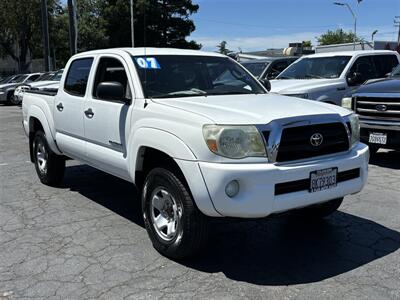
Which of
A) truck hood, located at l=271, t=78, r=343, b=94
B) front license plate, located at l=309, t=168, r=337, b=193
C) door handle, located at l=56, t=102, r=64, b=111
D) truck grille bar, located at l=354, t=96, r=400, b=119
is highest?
truck hood, located at l=271, t=78, r=343, b=94

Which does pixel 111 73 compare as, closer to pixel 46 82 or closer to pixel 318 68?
pixel 318 68

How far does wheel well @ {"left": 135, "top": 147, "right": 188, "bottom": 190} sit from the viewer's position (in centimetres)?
438

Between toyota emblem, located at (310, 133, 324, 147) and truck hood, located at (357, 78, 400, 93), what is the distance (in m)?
4.41

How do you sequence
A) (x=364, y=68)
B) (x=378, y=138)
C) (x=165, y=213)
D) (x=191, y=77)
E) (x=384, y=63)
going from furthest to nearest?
(x=384, y=63)
(x=364, y=68)
(x=378, y=138)
(x=191, y=77)
(x=165, y=213)

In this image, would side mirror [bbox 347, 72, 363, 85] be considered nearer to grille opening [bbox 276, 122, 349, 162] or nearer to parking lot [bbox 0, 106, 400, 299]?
parking lot [bbox 0, 106, 400, 299]

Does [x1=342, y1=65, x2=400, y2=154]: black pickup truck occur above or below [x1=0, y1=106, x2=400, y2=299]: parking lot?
above

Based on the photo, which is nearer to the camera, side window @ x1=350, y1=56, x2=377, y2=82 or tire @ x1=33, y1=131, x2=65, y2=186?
tire @ x1=33, y1=131, x2=65, y2=186


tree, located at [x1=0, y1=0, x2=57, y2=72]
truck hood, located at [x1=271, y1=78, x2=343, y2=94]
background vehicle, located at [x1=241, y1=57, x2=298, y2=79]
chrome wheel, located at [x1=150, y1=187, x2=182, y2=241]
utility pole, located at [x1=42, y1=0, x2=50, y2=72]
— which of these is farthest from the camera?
tree, located at [x1=0, y1=0, x2=57, y2=72]

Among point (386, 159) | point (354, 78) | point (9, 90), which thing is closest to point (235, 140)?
point (386, 159)

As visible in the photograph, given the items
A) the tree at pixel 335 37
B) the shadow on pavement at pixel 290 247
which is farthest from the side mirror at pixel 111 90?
the tree at pixel 335 37

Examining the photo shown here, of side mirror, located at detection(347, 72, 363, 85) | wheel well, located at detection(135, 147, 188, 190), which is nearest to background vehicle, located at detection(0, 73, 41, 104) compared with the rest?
side mirror, located at detection(347, 72, 363, 85)

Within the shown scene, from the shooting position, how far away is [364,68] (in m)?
11.1

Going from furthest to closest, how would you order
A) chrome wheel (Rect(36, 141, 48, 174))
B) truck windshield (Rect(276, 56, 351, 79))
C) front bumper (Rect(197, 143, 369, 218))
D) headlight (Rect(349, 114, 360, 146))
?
1. truck windshield (Rect(276, 56, 351, 79))
2. chrome wheel (Rect(36, 141, 48, 174))
3. headlight (Rect(349, 114, 360, 146))
4. front bumper (Rect(197, 143, 369, 218))

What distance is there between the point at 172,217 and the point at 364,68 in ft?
26.4
